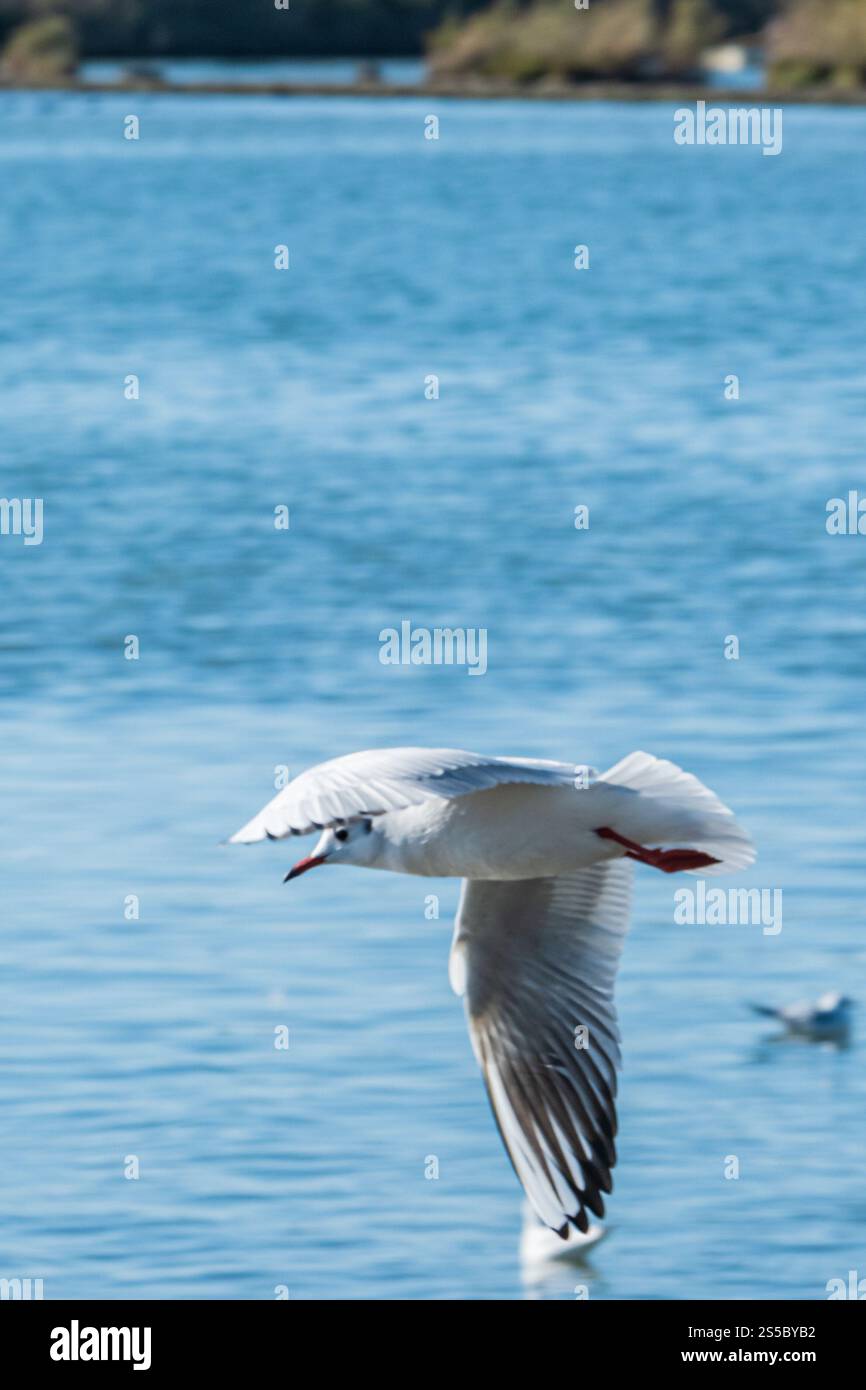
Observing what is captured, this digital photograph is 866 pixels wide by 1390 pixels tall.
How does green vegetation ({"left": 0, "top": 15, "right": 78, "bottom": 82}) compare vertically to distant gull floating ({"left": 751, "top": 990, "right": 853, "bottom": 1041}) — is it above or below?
above

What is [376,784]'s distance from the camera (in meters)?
7.13

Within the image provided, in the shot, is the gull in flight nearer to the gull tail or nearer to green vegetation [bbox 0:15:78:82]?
the gull tail

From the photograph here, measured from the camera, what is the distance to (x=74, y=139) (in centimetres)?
9075

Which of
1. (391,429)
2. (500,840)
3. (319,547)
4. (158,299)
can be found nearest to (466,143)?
(158,299)

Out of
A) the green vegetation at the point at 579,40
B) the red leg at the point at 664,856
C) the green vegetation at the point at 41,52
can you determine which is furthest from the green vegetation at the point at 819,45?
the red leg at the point at 664,856

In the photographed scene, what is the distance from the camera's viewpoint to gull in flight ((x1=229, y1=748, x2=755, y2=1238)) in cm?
779

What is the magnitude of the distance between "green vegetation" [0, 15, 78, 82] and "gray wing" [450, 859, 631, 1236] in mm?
78552

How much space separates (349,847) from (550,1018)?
1.01 metres

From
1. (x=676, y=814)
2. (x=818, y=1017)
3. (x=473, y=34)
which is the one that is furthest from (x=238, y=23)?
(x=676, y=814)

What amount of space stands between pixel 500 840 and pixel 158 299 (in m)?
35.0

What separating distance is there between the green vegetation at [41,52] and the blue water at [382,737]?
48010mm

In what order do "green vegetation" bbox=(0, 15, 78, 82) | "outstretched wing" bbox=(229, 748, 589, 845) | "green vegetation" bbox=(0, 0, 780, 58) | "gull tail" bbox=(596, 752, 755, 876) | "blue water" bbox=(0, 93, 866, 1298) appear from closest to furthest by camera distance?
"outstretched wing" bbox=(229, 748, 589, 845) → "gull tail" bbox=(596, 752, 755, 876) → "blue water" bbox=(0, 93, 866, 1298) → "green vegetation" bbox=(0, 15, 78, 82) → "green vegetation" bbox=(0, 0, 780, 58)

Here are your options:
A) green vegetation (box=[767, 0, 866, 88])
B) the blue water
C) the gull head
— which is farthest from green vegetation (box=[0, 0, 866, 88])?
the gull head

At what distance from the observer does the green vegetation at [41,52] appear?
84.5 meters
